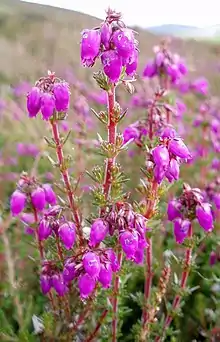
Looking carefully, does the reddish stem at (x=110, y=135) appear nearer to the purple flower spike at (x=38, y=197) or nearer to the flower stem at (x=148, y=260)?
the flower stem at (x=148, y=260)

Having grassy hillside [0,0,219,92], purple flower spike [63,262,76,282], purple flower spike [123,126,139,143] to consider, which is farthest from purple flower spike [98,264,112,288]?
grassy hillside [0,0,219,92]

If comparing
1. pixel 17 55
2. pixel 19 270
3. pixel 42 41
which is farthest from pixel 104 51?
pixel 42 41

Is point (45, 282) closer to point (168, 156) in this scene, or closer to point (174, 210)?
point (174, 210)

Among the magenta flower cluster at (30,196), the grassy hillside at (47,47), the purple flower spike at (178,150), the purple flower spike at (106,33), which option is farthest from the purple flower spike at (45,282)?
the grassy hillside at (47,47)

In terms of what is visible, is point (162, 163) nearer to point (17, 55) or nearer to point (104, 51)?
point (104, 51)

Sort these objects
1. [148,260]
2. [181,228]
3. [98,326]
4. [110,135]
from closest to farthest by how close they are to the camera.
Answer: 1. [110,135]
2. [181,228]
3. [98,326]
4. [148,260]

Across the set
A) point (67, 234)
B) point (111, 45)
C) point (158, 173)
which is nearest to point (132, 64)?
point (111, 45)

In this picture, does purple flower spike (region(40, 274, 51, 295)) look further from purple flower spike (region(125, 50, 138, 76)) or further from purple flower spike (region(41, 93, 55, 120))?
purple flower spike (region(125, 50, 138, 76))
